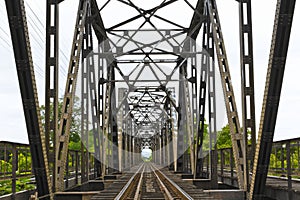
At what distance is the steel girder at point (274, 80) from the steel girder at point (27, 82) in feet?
12.0

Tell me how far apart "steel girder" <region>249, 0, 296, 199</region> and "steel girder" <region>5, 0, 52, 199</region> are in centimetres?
366

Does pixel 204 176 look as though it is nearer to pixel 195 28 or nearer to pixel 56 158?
pixel 195 28

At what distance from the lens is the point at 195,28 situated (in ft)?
66.3

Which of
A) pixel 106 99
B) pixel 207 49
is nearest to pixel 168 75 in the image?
pixel 106 99

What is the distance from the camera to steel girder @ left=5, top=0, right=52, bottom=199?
26.0 feet

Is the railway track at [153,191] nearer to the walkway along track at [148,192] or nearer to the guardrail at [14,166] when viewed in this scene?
the walkway along track at [148,192]

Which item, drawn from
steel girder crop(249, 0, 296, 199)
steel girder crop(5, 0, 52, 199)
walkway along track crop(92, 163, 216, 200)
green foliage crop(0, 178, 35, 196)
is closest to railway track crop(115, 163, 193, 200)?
walkway along track crop(92, 163, 216, 200)

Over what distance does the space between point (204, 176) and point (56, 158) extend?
8798 millimetres

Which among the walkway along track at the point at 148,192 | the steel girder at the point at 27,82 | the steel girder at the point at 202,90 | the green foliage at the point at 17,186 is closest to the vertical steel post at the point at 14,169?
the steel girder at the point at 27,82

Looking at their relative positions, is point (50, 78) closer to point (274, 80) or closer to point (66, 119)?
point (66, 119)

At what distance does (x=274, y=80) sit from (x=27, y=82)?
151 inches

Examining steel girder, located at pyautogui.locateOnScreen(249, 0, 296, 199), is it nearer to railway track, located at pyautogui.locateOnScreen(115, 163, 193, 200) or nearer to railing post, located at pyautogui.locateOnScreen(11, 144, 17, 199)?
railway track, located at pyautogui.locateOnScreen(115, 163, 193, 200)

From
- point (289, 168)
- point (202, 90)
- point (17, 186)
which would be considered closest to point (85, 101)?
point (202, 90)

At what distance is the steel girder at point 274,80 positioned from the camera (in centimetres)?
764
